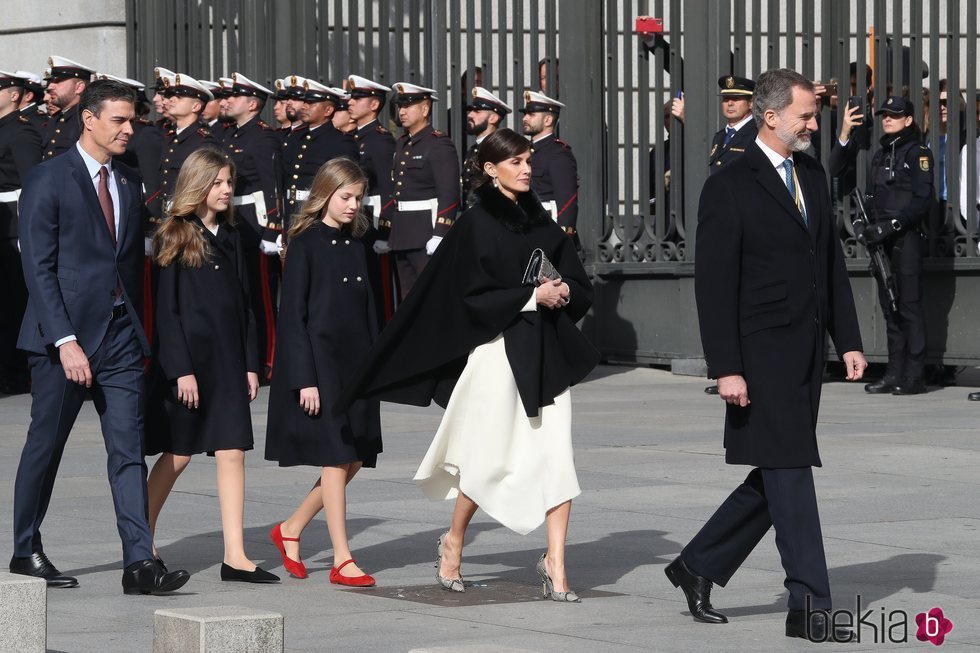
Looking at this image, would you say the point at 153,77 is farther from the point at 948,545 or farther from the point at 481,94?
the point at 948,545

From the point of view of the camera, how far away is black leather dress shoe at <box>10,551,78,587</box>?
7.12 meters

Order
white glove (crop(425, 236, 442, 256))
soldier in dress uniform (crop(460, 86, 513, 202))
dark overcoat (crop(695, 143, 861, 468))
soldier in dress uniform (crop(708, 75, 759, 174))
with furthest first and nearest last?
soldier in dress uniform (crop(460, 86, 513, 202))
white glove (crop(425, 236, 442, 256))
soldier in dress uniform (crop(708, 75, 759, 174))
dark overcoat (crop(695, 143, 861, 468))

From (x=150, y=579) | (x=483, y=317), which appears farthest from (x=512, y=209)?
A: (x=150, y=579)

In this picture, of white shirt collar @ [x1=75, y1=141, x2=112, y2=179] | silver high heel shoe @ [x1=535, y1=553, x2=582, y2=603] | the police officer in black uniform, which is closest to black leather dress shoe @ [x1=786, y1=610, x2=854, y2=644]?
silver high heel shoe @ [x1=535, y1=553, x2=582, y2=603]

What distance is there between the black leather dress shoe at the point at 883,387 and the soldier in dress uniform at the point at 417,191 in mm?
3400

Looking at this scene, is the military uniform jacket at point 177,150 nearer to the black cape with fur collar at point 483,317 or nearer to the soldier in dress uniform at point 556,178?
the soldier in dress uniform at point 556,178

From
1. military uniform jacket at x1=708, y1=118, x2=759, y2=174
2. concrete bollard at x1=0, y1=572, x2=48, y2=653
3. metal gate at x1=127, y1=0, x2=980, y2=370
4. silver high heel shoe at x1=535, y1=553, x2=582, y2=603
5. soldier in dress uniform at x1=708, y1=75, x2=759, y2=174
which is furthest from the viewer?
metal gate at x1=127, y1=0, x2=980, y2=370

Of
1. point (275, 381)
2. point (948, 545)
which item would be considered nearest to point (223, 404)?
point (275, 381)

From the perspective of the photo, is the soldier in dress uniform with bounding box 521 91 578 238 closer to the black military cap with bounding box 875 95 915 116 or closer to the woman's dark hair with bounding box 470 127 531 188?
the black military cap with bounding box 875 95 915 116

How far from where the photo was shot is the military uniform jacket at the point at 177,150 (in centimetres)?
1462

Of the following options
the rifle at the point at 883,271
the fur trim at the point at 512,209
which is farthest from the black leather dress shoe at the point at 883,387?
the fur trim at the point at 512,209

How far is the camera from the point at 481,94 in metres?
15.5

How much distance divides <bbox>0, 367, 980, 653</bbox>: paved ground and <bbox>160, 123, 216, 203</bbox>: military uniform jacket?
2823mm

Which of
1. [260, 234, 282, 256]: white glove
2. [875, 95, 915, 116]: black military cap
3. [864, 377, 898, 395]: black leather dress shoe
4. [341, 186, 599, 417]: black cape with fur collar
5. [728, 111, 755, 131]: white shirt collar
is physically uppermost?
[875, 95, 915, 116]: black military cap
